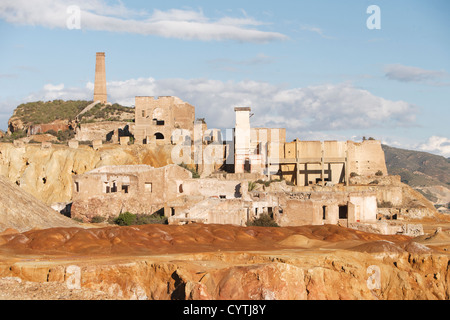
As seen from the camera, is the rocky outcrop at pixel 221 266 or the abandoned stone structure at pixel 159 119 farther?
the abandoned stone structure at pixel 159 119

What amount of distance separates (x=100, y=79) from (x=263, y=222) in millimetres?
38674

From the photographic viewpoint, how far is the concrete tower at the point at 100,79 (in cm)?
6600

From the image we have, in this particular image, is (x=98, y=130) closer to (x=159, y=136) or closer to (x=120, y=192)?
(x=159, y=136)

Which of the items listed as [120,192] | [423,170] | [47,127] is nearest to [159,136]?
[120,192]

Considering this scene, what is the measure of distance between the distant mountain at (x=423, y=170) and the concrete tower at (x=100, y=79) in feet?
157

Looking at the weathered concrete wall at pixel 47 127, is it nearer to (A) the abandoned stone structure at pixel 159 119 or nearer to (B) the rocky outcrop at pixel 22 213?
(A) the abandoned stone structure at pixel 159 119

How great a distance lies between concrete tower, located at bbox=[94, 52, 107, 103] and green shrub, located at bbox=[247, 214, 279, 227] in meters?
36.0

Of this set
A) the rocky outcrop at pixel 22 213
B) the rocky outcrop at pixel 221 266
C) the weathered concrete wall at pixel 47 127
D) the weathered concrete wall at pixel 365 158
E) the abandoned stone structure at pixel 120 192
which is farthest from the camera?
the weathered concrete wall at pixel 47 127

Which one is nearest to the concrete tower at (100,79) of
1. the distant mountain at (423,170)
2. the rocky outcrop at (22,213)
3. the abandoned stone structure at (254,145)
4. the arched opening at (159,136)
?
the arched opening at (159,136)

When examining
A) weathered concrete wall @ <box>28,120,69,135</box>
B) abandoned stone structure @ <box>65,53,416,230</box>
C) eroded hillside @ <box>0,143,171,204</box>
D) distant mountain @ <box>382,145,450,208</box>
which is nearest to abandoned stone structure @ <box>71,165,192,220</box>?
abandoned stone structure @ <box>65,53,416,230</box>

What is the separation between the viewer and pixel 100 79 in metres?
68.8

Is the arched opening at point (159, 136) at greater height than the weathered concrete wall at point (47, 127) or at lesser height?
lesser

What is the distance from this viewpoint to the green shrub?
34.8 metres

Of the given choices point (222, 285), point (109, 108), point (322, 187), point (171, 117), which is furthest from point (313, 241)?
point (109, 108)
